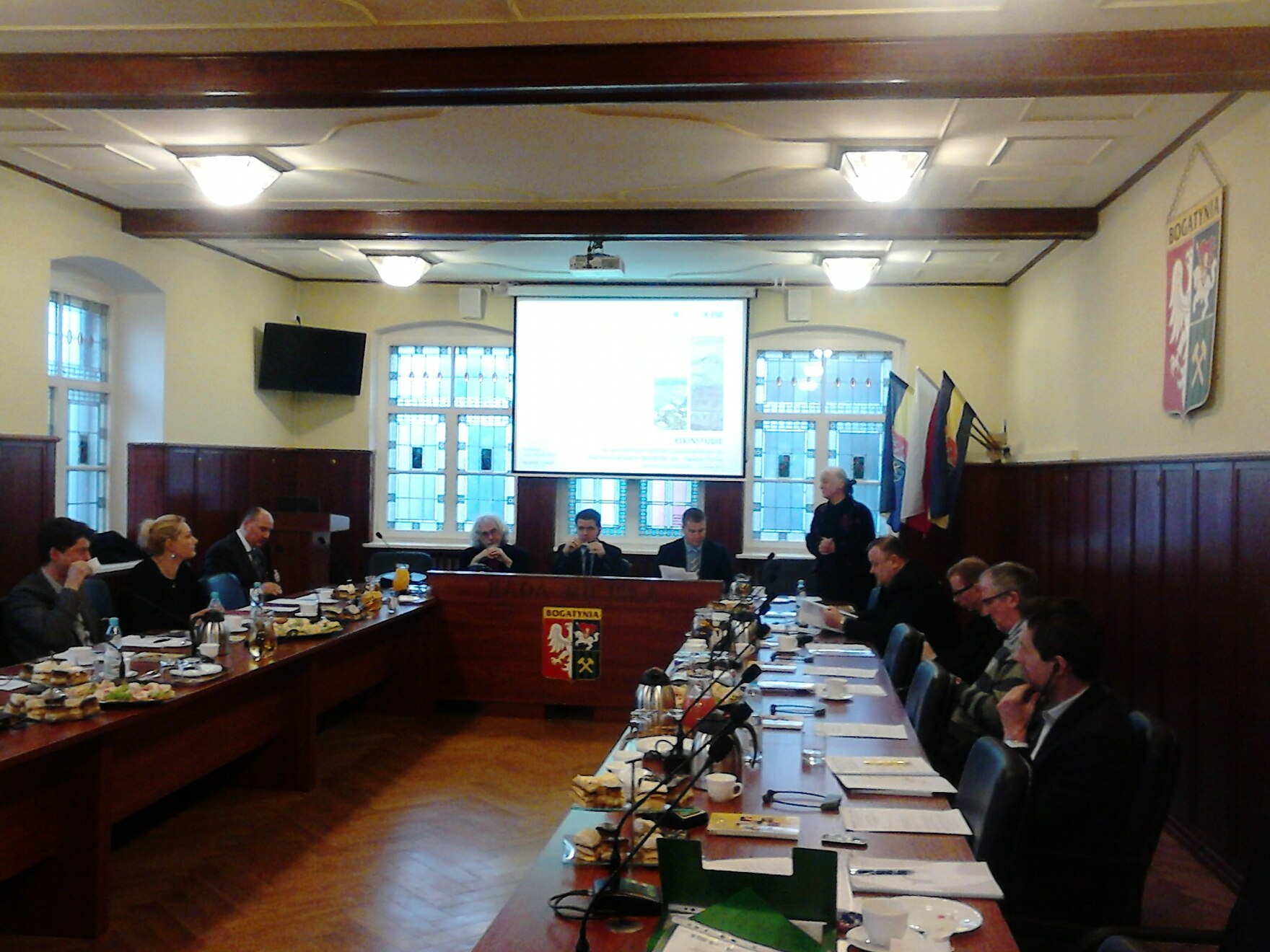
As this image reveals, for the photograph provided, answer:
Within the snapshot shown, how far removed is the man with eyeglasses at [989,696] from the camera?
3641 millimetres

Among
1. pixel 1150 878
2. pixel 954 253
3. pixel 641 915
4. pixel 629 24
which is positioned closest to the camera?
pixel 641 915

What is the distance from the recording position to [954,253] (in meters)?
7.90

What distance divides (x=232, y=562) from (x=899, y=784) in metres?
5.06

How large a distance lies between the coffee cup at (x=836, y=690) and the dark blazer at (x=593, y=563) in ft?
12.0

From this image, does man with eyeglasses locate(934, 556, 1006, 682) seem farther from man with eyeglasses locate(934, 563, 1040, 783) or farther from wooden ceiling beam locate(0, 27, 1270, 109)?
A: wooden ceiling beam locate(0, 27, 1270, 109)

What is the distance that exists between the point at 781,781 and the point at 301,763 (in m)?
3.07

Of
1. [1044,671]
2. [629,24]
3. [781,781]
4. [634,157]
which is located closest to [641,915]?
[781,781]

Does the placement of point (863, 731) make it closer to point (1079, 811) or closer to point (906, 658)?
point (1079, 811)

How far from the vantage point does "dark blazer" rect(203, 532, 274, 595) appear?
6.64 m

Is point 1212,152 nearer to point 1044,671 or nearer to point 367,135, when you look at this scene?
point 1044,671

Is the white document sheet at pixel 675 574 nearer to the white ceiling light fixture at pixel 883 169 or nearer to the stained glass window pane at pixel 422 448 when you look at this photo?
the white ceiling light fixture at pixel 883 169

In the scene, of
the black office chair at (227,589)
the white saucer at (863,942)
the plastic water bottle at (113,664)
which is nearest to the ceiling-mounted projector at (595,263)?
the black office chair at (227,589)

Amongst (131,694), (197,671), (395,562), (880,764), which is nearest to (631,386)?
(395,562)

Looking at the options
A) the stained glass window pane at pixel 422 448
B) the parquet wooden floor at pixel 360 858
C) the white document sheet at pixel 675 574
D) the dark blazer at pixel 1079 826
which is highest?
the stained glass window pane at pixel 422 448
